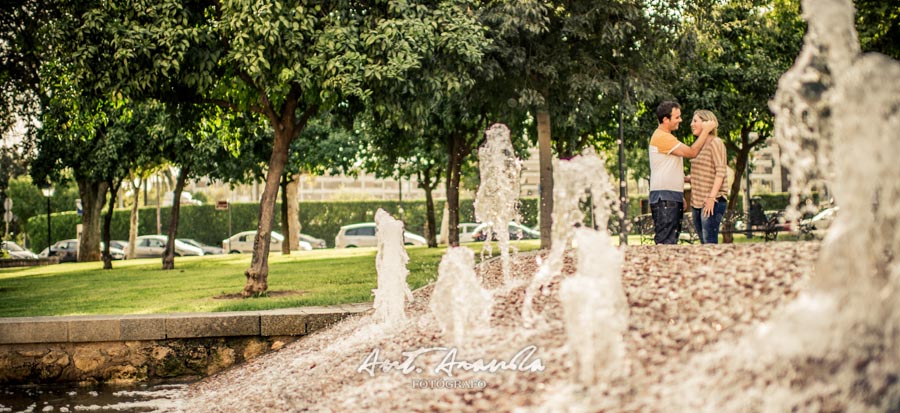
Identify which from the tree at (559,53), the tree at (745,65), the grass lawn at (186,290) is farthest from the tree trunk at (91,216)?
the tree at (745,65)

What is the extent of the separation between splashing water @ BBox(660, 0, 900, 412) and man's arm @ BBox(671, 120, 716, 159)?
363 centimetres

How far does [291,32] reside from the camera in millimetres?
10656

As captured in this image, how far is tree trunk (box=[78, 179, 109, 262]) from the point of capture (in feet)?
97.2

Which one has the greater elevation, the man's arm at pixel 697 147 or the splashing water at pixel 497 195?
the man's arm at pixel 697 147

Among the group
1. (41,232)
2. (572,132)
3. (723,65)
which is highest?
(723,65)

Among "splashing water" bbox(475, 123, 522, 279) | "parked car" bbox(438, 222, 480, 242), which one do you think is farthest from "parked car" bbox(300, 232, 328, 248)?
"splashing water" bbox(475, 123, 522, 279)

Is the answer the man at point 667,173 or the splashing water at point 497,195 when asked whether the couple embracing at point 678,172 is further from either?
the splashing water at point 497,195

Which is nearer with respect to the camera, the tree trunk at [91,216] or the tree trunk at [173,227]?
the tree trunk at [173,227]

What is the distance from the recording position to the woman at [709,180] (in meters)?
8.05

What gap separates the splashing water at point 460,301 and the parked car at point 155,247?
1420 inches

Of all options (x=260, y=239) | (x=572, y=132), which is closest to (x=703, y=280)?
(x=260, y=239)

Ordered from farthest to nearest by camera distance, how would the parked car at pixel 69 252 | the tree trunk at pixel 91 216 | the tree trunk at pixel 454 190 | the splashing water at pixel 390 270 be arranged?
1. the parked car at pixel 69 252
2. the tree trunk at pixel 91 216
3. the tree trunk at pixel 454 190
4. the splashing water at pixel 390 270

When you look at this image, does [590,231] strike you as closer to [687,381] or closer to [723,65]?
[687,381]

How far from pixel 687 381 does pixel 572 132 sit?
19.4m
